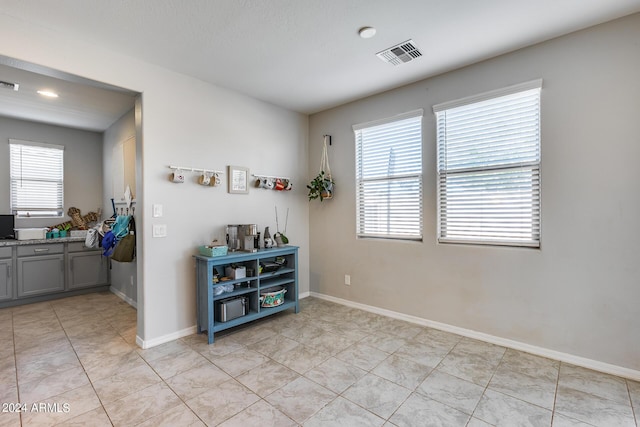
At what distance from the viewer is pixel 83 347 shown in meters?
2.85

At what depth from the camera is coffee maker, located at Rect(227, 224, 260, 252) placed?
337cm

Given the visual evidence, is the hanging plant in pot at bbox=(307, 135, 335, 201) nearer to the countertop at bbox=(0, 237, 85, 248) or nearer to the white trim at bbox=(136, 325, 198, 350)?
the white trim at bbox=(136, 325, 198, 350)

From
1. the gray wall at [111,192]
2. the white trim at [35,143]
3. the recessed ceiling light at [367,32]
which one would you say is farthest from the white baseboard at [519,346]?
the white trim at [35,143]

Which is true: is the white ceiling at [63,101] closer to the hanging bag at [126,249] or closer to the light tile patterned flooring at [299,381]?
the hanging bag at [126,249]

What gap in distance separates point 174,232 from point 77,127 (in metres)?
3.40

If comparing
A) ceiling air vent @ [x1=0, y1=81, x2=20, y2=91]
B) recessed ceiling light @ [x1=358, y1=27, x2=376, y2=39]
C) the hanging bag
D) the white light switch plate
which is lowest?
the hanging bag

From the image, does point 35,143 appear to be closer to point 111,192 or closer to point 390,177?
point 111,192

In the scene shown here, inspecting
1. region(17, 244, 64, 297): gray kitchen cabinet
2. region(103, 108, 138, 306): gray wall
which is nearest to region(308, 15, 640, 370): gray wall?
region(103, 108, 138, 306): gray wall

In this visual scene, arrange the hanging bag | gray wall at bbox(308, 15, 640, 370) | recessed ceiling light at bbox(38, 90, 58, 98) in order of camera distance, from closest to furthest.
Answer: gray wall at bbox(308, 15, 640, 370) < the hanging bag < recessed ceiling light at bbox(38, 90, 58, 98)

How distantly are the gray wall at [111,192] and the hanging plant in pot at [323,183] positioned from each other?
7.64ft

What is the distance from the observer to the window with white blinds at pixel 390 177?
11.2 ft

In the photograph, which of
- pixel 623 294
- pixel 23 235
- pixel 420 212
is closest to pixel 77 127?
pixel 23 235

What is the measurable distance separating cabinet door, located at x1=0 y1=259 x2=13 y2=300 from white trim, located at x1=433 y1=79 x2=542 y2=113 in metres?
5.71

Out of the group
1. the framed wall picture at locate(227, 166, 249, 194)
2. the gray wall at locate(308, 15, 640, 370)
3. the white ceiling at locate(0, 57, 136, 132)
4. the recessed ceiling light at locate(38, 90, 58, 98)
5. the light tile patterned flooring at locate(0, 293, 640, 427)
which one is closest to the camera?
the light tile patterned flooring at locate(0, 293, 640, 427)
